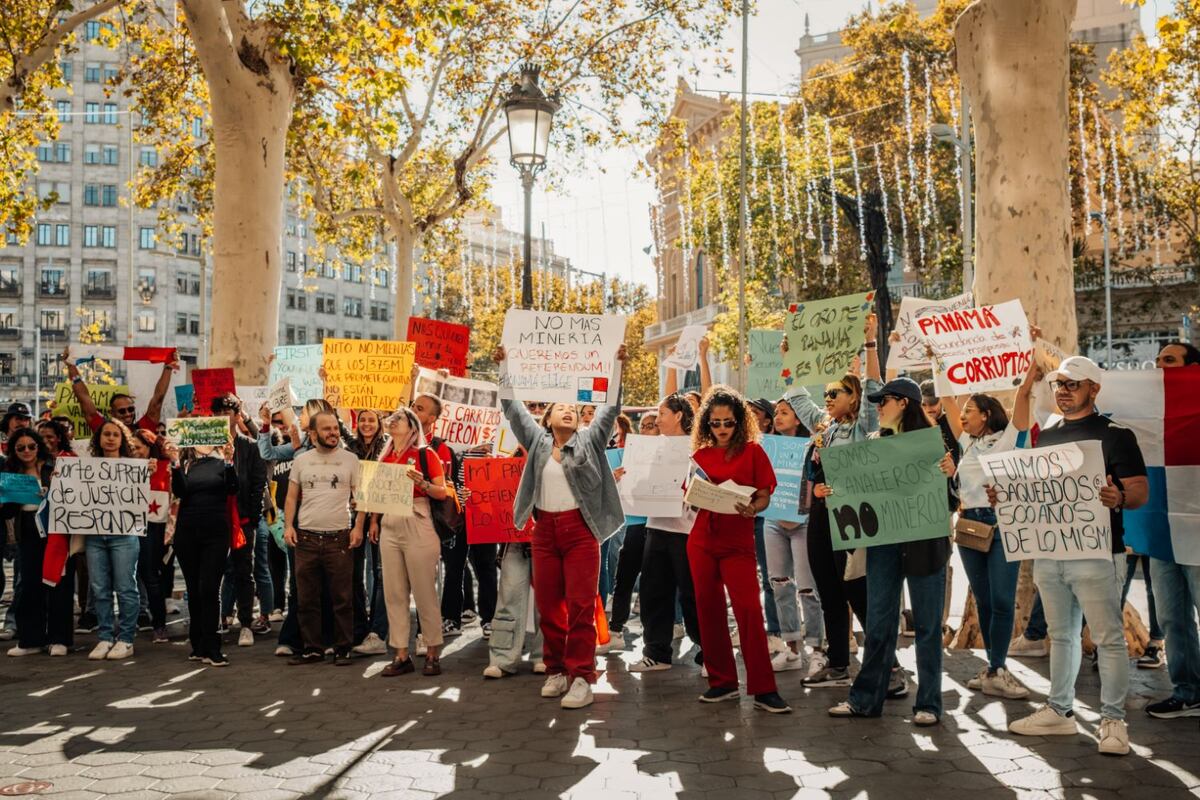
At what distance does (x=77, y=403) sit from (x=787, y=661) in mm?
7249

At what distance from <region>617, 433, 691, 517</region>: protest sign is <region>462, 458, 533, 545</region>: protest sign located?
882 millimetres

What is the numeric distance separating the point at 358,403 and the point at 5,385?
251ft

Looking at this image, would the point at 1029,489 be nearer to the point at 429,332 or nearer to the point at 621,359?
the point at 621,359

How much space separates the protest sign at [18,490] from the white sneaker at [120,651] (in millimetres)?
1471

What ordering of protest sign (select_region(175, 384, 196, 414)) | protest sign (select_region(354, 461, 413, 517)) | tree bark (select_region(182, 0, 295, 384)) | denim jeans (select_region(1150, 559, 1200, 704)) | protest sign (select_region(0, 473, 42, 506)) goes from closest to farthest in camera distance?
denim jeans (select_region(1150, 559, 1200, 704)), protest sign (select_region(354, 461, 413, 517)), protest sign (select_region(0, 473, 42, 506)), protest sign (select_region(175, 384, 196, 414)), tree bark (select_region(182, 0, 295, 384))

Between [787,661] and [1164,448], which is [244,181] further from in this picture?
[1164,448]

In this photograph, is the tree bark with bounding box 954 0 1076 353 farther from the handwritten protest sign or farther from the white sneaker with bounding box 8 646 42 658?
the white sneaker with bounding box 8 646 42 658

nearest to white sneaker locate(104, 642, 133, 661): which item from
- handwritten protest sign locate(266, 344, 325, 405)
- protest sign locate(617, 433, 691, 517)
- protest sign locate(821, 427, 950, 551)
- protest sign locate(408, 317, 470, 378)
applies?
handwritten protest sign locate(266, 344, 325, 405)

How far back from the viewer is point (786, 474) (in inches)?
342

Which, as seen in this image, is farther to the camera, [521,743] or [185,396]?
[185,396]

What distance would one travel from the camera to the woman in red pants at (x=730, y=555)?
690cm

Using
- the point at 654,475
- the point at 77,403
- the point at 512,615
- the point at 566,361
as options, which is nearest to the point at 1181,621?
the point at 654,475

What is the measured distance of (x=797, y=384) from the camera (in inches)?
345

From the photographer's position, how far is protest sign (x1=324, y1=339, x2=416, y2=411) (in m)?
10.0
